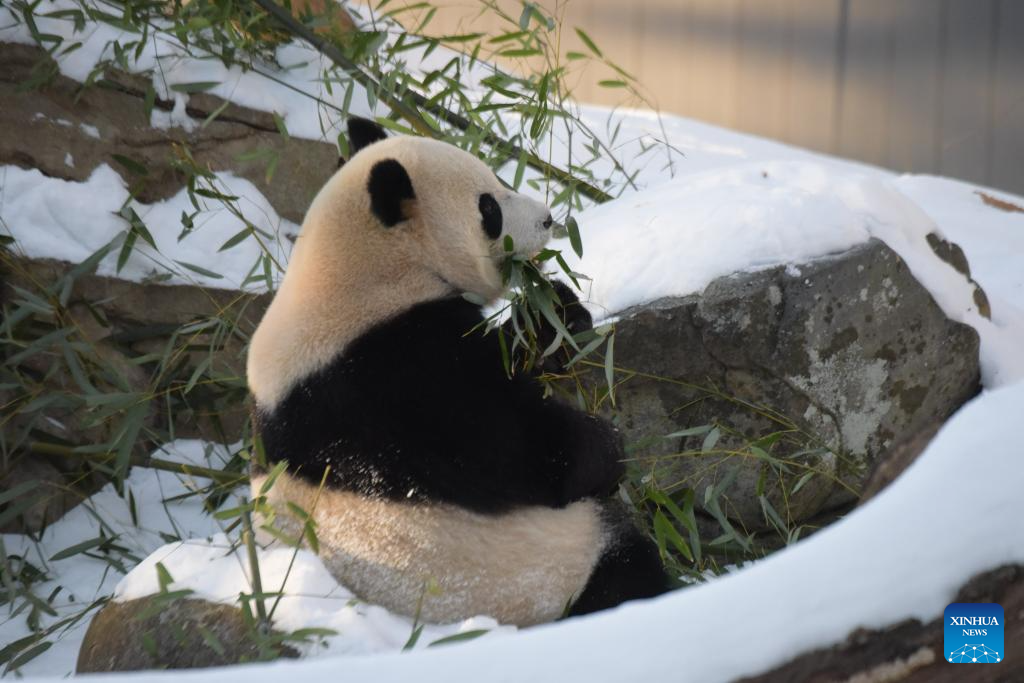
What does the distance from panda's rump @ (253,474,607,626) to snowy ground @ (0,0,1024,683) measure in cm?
5

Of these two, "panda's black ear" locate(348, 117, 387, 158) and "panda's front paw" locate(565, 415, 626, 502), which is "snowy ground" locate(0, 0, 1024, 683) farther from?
"panda's black ear" locate(348, 117, 387, 158)

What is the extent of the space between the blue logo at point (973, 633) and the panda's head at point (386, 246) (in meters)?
1.09

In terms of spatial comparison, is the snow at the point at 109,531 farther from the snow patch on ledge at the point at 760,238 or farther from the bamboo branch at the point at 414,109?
the snow patch on ledge at the point at 760,238

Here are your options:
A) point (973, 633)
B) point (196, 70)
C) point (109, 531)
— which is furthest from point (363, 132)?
point (973, 633)

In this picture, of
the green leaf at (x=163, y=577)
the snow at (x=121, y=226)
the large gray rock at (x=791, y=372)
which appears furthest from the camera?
the snow at (x=121, y=226)

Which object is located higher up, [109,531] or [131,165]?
[131,165]

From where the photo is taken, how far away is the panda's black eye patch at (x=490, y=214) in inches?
83.1

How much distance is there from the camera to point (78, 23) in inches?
126

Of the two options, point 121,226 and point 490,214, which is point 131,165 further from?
point 490,214

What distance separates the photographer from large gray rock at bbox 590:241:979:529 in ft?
8.77

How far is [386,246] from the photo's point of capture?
6.63 ft

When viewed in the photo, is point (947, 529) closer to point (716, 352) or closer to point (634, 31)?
point (716, 352)

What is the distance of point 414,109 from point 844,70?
314 cm

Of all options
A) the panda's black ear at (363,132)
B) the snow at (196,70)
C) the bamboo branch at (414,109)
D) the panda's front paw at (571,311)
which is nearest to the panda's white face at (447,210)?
the panda's front paw at (571,311)
